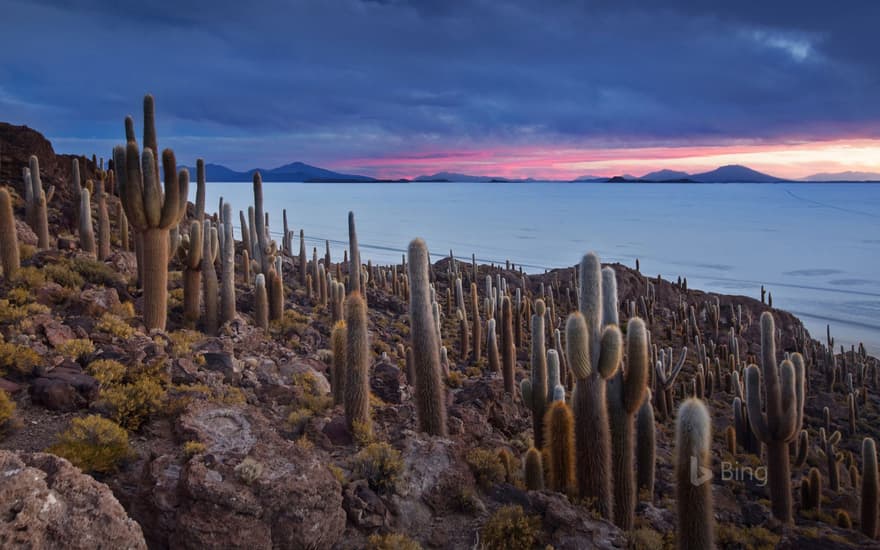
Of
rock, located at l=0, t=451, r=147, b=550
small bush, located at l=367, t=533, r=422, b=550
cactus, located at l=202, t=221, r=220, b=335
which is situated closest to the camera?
rock, located at l=0, t=451, r=147, b=550

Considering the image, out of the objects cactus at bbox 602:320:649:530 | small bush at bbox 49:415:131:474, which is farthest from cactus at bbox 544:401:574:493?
small bush at bbox 49:415:131:474

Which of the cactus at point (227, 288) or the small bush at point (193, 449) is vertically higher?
the cactus at point (227, 288)

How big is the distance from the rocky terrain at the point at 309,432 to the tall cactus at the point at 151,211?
0.05 meters

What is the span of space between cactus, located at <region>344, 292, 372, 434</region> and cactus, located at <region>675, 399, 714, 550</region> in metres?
4.24

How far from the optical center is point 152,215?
12.2 m

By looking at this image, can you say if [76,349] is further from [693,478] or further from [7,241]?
[693,478]

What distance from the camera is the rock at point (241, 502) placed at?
5348mm

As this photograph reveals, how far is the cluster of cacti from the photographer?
1211 centimetres

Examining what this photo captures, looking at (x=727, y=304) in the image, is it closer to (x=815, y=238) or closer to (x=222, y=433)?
(x=222, y=433)

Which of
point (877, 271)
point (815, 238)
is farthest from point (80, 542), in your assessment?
point (815, 238)

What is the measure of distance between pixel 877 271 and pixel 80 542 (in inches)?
2868

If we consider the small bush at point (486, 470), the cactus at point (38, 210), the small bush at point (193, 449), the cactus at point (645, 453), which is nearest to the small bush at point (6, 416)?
the small bush at point (193, 449)

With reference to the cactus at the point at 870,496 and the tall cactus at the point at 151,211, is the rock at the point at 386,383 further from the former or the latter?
the cactus at the point at 870,496

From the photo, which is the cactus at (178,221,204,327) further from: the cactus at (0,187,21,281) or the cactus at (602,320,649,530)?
the cactus at (602,320,649,530)
